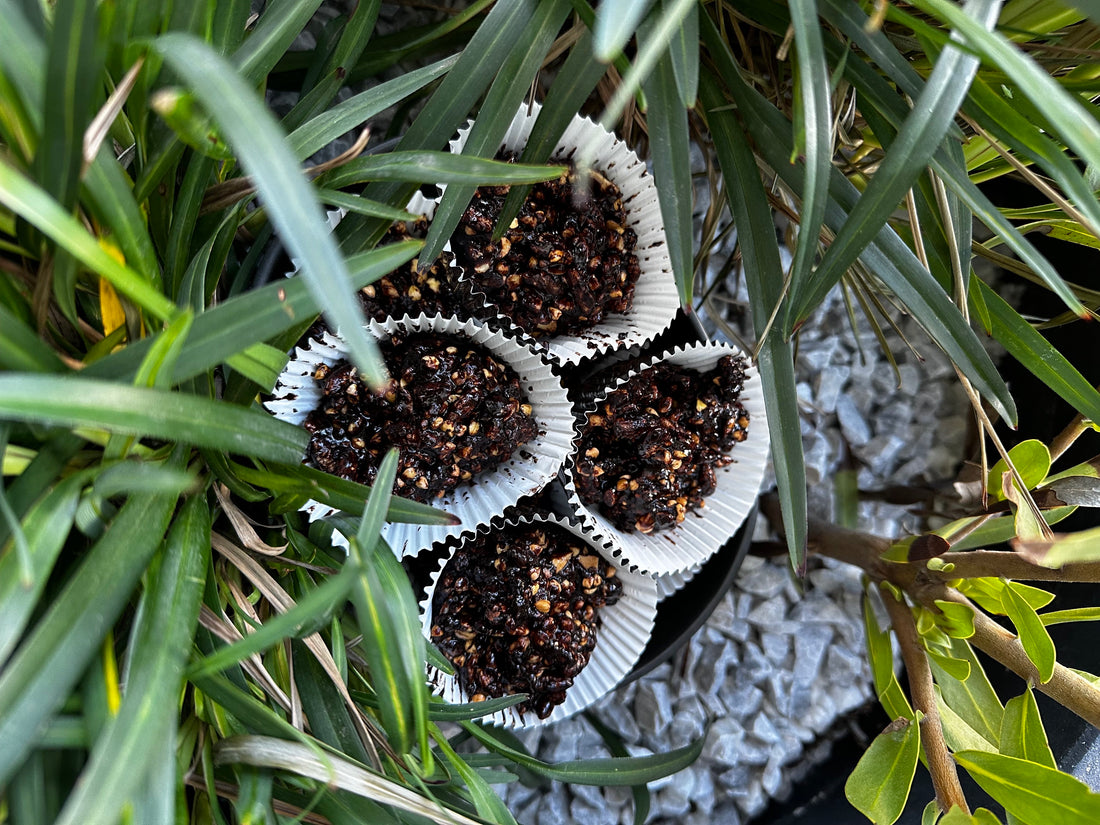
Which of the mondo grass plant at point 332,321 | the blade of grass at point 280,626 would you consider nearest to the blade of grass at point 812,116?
the mondo grass plant at point 332,321

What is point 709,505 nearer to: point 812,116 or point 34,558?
point 812,116

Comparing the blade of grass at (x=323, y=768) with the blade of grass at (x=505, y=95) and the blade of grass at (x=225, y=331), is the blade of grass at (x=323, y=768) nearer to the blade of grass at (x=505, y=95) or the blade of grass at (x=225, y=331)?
the blade of grass at (x=225, y=331)

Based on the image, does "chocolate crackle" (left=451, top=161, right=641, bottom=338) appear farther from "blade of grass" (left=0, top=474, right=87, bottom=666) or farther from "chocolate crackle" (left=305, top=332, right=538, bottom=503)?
"blade of grass" (left=0, top=474, right=87, bottom=666)

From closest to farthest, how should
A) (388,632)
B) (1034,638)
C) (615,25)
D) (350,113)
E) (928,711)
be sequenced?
(615,25) → (388,632) → (350,113) → (1034,638) → (928,711)

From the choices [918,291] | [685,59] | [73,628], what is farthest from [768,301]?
[73,628]

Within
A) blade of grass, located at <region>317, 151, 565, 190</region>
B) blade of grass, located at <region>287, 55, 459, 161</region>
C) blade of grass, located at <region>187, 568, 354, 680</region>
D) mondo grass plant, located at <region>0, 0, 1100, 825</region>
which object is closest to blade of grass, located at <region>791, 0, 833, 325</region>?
mondo grass plant, located at <region>0, 0, 1100, 825</region>

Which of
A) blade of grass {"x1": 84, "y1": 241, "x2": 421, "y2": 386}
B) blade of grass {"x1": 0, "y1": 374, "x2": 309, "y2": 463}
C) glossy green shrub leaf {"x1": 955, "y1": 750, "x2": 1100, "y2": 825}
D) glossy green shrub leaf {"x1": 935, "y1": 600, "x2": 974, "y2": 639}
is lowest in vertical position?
glossy green shrub leaf {"x1": 955, "y1": 750, "x2": 1100, "y2": 825}
